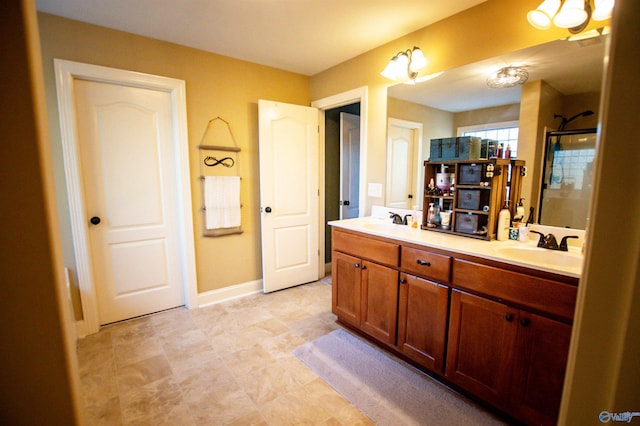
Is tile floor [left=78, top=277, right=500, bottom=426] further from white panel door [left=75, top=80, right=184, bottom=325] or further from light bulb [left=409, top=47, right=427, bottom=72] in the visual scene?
light bulb [left=409, top=47, right=427, bottom=72]

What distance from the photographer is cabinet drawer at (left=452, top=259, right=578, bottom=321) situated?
1.27 m

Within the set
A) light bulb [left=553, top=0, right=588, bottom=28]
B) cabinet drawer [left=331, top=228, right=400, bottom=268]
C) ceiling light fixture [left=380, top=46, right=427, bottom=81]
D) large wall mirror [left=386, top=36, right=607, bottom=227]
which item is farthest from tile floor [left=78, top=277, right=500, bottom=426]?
light bulb [left=553, top=0, right=588, bottom=28]

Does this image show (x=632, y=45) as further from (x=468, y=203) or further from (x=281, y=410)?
(x=281, y=410)

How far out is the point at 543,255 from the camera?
1650 mm

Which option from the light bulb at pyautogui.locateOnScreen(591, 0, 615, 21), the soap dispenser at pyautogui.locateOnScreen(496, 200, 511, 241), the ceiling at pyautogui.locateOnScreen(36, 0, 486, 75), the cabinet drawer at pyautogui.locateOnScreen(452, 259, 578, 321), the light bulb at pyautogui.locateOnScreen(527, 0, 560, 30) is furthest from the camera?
the ceiling at pyautogui.locateOnScreen(36, 0, 486, 75)

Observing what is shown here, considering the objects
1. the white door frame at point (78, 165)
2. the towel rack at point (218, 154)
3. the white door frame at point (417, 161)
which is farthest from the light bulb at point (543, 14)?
the white door frame at point (78, 165)

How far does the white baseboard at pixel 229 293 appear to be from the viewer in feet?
9.75

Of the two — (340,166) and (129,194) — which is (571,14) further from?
(129,194)

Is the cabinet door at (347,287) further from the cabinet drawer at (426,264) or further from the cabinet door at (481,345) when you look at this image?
the cabinet door at (481,345)

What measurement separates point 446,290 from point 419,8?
193 centimetres

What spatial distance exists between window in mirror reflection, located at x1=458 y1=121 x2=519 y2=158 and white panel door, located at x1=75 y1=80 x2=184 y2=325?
265 cm

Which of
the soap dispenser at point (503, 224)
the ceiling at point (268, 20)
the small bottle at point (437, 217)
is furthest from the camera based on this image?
the small bottle at point (437, 217)

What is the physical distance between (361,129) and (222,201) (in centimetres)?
160

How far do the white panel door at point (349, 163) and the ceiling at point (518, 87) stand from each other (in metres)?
1.27
